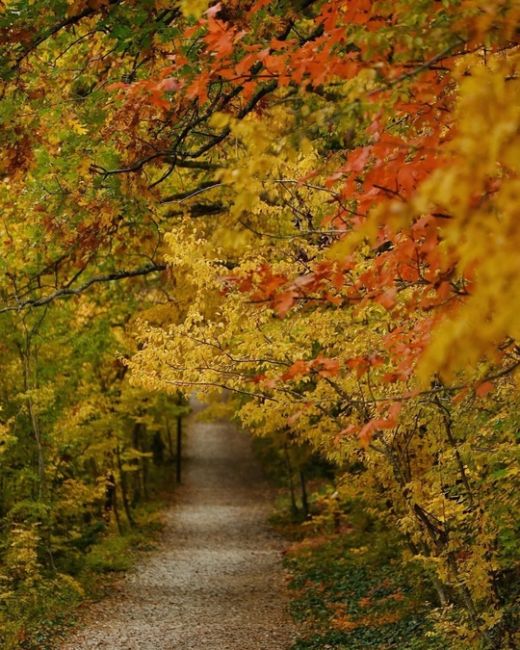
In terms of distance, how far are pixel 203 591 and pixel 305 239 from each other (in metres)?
8.93

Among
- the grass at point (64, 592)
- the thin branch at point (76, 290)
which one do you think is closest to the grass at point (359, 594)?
the grass at point (64, 592)

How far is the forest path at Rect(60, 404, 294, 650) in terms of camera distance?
37.1 ft

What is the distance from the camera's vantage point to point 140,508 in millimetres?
24375

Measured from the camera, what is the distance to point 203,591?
14.8m

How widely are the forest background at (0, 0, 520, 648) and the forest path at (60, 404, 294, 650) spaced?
1113 millimetres

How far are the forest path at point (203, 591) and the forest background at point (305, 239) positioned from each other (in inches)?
43.8

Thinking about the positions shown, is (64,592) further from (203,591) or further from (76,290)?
(76,290)

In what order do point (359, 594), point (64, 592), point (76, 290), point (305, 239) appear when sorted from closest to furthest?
point (305, 239)
point (76, 290)
point (359, 594)
point (64, 592)

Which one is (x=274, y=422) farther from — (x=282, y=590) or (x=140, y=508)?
(x=140, y=508)

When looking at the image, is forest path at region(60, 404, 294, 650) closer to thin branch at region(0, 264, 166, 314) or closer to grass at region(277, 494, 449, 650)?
grass at region(277, 494, 449, 650)

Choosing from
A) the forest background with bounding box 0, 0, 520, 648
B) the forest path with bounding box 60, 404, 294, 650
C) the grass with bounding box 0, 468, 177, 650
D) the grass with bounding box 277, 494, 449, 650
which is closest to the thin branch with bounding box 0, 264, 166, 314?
the forest background with bounding box 0, 0, 520, 648

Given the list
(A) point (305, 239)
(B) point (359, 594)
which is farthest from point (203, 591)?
(A) point (305, 239)

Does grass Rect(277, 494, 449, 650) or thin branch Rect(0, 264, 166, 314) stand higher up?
thin branch Rect(0, 264, 166, 314)

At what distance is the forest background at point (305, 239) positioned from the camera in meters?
2.66
